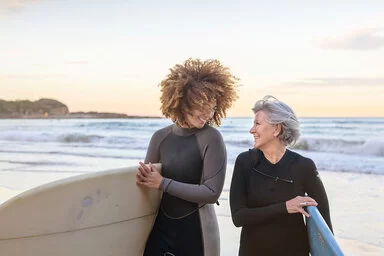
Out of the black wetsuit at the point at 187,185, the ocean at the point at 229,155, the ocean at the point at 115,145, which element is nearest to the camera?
the black wetsuit at the point at 187,185

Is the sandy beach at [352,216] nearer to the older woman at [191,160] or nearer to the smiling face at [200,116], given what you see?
the older woman at [191,160]

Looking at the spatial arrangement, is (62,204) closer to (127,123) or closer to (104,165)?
(104,165)

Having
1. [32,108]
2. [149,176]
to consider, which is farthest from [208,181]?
[32,108]

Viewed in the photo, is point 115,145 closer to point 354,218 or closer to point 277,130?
point 354,218

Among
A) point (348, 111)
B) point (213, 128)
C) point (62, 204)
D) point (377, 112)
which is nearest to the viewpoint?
point (62, 204)


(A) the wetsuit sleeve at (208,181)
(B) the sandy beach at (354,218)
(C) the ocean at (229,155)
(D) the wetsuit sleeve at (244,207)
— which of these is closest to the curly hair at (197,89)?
(A) the wetsuit sleeve at (208,181)

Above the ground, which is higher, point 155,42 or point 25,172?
point 155,42

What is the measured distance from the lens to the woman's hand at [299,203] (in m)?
1.80

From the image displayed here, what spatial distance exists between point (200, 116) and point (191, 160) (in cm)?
16

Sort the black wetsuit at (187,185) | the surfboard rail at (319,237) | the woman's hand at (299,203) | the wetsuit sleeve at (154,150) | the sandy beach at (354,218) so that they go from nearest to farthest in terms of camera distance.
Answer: the surfboard rail at (319,237) → the woman's hand at (299,203) → the black wetsuit at (187,185) → the wetsuit sleeve at (154,150) → the sandy beach at (354,218)

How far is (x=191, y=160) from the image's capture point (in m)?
1.96

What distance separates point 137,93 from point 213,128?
12186mm

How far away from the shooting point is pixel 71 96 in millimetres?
19062

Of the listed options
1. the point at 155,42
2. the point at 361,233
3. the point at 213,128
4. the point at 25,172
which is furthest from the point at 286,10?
the point at 213,128
